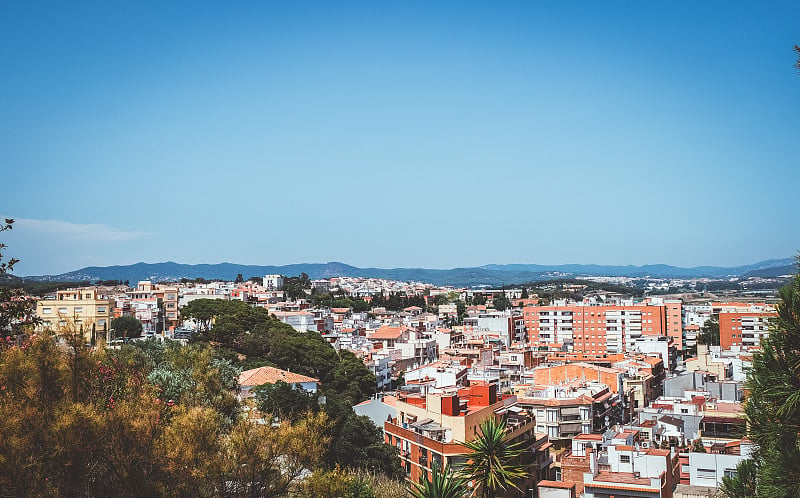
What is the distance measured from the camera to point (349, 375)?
33.2 metres

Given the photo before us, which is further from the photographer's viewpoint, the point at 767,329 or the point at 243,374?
the point at 243,374

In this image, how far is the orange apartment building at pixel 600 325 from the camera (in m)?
55.8

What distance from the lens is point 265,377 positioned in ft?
87.0

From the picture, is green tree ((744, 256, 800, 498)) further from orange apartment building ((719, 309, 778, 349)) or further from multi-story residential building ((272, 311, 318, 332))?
orange apartment building ((719, 309, 778, 349))

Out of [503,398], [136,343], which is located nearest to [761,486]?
[503,398]

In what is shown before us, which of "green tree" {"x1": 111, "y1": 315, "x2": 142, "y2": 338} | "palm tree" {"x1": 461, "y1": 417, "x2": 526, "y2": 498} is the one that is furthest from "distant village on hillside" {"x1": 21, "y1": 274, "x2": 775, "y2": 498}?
"palm tree" {"x1": 461, "y1": 417, "x2": 526, "y2": 498}

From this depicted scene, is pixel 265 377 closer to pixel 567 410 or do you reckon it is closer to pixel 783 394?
pixel 567 410

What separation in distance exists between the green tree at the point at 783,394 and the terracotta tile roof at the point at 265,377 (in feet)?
72.4

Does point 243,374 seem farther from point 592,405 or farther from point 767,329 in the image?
point 767,329

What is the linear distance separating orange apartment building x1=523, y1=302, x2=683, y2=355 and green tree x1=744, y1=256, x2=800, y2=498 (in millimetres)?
50883

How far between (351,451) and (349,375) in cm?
1482

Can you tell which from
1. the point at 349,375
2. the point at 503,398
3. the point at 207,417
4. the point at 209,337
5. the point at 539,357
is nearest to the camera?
the point at 207,417

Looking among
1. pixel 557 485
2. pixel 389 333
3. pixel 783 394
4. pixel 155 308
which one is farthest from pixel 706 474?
pixel 155 308

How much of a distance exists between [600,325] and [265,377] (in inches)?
1518
